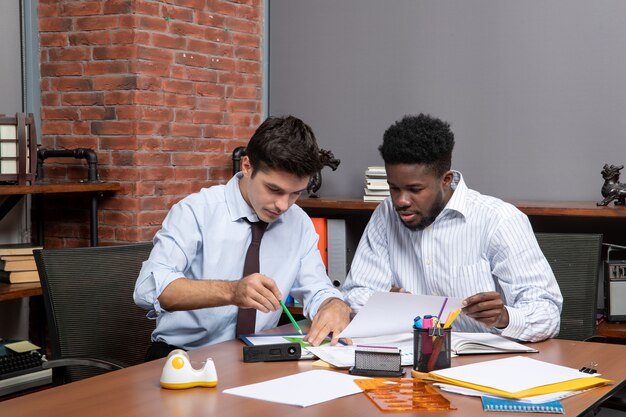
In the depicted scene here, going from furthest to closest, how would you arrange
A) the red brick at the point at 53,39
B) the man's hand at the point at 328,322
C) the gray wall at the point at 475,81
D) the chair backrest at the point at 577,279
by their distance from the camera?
1. the red brick at the point at 53,39
2. the gray wall at the point at 475,81
3. the chair backrest at the point at 577,279
4. the man's hand at the point at 328,322

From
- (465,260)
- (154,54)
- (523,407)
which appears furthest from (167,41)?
(523,407)

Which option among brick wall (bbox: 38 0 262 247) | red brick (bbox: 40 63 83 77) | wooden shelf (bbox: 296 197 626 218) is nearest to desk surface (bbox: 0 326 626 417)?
wooden shelf (bbox: 296 197 626 218)

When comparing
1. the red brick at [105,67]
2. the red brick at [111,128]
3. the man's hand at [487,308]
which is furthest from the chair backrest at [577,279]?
the red brick at [105,67]

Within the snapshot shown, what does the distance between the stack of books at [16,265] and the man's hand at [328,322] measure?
5.19 feet

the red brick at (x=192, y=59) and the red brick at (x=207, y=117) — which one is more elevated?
the red brick at (x=192, y=59)

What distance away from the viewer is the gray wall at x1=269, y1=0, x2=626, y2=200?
11.5 feet

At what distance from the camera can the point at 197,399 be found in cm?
161

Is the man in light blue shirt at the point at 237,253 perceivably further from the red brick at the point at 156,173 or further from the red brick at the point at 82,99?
the red brick at the point at 82,99

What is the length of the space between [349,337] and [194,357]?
1.37ft

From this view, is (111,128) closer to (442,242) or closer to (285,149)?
(285,149)

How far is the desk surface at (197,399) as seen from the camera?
5.01 feet

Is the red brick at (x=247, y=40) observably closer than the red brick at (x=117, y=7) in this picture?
No

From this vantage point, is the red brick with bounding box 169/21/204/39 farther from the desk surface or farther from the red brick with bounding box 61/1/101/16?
the desk surface

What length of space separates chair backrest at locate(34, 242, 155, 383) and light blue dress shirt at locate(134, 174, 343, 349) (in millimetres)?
136
